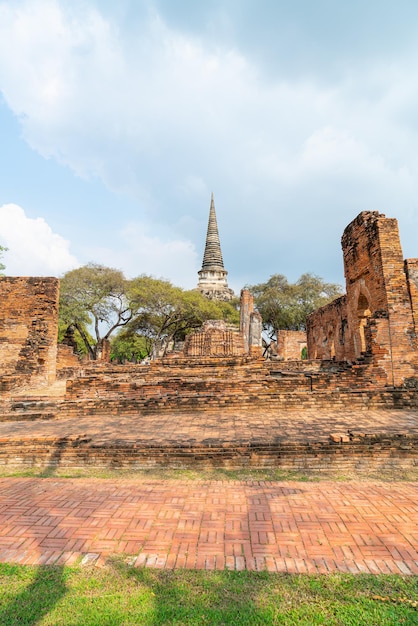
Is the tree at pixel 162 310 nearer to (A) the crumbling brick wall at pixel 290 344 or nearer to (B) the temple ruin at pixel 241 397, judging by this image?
(A) the crumbling brick wall at pixel 290 344

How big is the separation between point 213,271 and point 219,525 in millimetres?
50957

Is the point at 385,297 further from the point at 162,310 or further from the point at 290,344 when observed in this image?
the point at 162,310

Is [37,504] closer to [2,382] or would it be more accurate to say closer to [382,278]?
[2,382]

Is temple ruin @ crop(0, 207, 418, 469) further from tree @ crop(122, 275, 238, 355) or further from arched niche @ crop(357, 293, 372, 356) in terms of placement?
tree @ crop(122, 275, 238, 355)

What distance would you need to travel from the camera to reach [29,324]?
46.2 feet

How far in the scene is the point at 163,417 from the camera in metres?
7.52

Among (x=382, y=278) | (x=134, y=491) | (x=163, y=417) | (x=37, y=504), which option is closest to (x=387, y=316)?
(x=382, y=278)

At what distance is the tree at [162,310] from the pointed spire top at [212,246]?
21.5 m

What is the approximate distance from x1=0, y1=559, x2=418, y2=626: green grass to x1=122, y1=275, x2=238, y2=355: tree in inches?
1035

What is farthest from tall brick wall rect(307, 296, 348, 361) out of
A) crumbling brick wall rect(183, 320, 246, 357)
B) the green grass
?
the green grass

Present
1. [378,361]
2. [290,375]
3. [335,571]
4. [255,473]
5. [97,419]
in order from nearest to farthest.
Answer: [335,571]
[255,473]
[97,419]
[290,375]
[378,361]

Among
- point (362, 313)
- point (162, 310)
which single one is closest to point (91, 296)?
point (162, 310)

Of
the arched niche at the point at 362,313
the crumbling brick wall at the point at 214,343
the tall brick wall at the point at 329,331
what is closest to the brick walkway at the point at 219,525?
the arched niche at the point at 362,313

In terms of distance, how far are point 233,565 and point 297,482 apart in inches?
75.3
